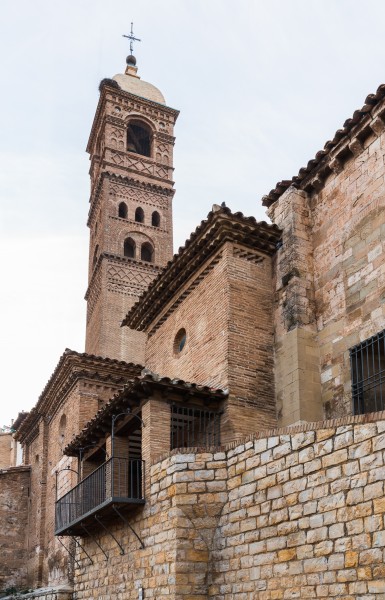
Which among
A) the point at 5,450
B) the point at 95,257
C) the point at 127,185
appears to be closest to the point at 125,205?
the point at 127,185

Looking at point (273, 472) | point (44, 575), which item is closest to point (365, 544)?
point (273, 472)

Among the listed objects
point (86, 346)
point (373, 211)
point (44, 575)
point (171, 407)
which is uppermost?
point (86, 346)

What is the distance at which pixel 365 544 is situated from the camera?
6.98 meters

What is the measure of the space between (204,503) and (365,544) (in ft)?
10.2

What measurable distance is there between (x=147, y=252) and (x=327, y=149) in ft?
58.3

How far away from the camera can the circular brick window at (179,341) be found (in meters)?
14.3

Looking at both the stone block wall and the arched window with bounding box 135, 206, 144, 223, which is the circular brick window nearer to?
the stone block wall

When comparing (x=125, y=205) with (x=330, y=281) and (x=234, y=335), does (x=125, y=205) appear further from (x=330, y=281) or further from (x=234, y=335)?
(x=330, y=281)

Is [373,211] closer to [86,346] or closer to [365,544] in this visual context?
[365,544]

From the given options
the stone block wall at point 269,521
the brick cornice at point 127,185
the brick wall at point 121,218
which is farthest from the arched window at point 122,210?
the stone block wall at point 269,521

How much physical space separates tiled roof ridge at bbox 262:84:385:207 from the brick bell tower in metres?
13.7

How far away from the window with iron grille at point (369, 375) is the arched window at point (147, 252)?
18.8 metres

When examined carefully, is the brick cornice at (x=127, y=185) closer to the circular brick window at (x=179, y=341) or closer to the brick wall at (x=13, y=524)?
the brick wall at (x=13, y=524)

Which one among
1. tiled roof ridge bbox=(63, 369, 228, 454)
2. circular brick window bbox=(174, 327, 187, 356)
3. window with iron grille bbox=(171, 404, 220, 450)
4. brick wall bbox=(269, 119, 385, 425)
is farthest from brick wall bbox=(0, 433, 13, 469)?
brick wall bbox=(269, 119, 385, 425)
